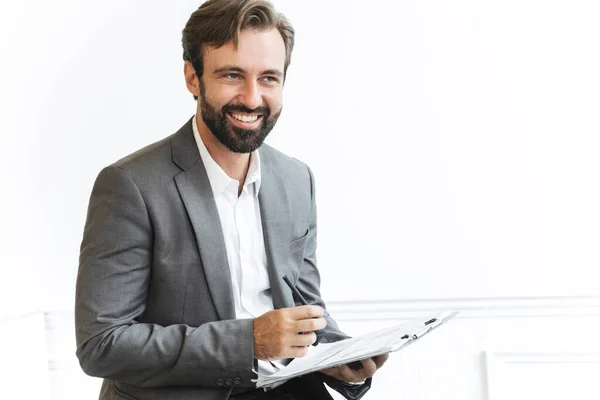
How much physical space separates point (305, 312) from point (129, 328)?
37 cm

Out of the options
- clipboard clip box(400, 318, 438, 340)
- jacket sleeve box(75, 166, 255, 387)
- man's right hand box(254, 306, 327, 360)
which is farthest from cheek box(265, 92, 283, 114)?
clipboard clip box(400, 318, 438, 340)

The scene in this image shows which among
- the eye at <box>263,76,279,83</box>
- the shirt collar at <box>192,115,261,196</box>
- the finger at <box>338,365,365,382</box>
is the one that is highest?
the eye at <box>263,76,279,83</box>

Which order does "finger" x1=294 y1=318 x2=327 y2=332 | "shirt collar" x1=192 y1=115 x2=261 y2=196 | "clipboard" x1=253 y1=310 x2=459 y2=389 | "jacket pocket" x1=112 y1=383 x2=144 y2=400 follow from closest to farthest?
1. "clipboard" x1=253 y1=310 x2=459 y2=389
2. "finger" x1=294 y1=318 x2=327 y2=332
3. "jacket pocket" x1=112 y1=383 x2=144 y2=400
4. "shirt collar" x1=192 y1=115 x2=261 y2=196

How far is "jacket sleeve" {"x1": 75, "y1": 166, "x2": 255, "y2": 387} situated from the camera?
1.77 m

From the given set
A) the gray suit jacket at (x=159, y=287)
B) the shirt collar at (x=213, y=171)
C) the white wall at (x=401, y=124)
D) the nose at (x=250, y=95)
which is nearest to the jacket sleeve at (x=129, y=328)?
the gray suit jacket at (x=159, y=287)

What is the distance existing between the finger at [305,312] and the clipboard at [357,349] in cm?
9

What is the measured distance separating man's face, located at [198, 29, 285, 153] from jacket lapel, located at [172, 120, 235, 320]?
11cm

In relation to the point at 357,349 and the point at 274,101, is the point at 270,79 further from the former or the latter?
the point at 357,349

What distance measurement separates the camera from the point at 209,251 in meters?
1.88

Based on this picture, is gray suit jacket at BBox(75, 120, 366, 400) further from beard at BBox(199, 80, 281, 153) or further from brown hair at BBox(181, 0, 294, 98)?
brown hair at BBox(181, 0, 294, 98)

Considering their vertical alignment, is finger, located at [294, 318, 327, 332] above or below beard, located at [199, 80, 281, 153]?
below

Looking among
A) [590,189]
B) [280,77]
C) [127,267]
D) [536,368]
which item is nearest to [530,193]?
[590,189]

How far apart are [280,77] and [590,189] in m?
1.18

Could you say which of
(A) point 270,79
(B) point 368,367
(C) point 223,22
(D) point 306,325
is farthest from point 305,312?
(C) point 223,22
